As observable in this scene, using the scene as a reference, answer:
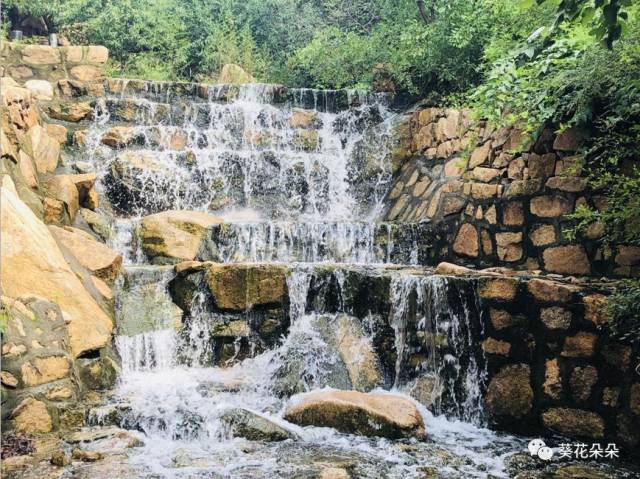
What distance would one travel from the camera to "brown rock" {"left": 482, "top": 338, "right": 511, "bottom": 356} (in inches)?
197

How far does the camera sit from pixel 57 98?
9828 millimetres

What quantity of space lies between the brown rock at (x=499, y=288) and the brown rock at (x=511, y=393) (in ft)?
1.91

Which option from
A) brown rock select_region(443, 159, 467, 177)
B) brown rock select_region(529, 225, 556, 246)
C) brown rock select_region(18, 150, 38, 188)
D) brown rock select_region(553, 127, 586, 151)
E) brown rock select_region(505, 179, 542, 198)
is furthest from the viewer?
brown rock select_region(443, 159, 467, 177)

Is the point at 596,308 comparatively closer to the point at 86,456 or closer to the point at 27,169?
the point at 86,456

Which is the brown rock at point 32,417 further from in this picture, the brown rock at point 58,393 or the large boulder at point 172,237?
the large boulder at point 172,237

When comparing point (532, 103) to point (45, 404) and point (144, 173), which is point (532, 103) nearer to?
point (45, 404)

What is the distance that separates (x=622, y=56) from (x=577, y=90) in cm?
54

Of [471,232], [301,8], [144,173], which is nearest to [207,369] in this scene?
[471,232]

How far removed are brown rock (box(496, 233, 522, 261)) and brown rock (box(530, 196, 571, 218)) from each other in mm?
312

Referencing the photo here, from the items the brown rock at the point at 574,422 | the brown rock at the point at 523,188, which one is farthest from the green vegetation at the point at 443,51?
the brown rock at the point at 574,422

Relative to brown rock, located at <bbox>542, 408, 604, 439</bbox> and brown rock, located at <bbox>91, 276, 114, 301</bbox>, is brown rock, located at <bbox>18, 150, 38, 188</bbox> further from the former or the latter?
brown rock, located at <bbox>542, 408, 604, 439</bbox>

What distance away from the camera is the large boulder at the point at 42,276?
5.05m

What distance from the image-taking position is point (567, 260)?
17.5 feet

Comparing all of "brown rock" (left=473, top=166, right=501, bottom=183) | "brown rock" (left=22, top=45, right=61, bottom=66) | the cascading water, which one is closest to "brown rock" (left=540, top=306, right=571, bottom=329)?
"brown rock" (left=473, top=166, right=501, bottom=183)
